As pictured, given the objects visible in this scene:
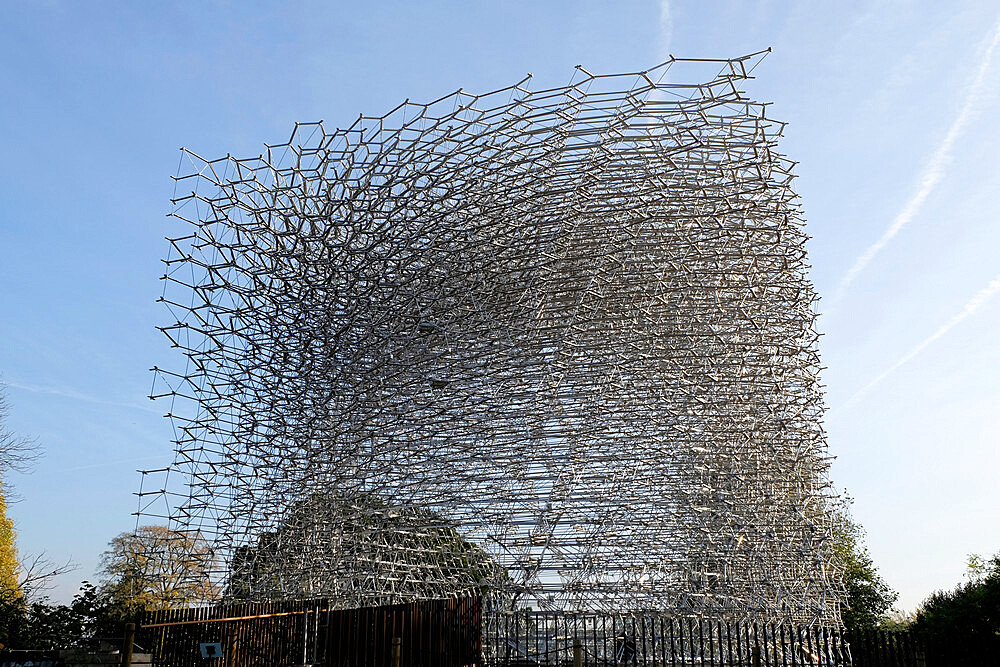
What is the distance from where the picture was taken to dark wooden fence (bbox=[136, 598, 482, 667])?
12.1 metres

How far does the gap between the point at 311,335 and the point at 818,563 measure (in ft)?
43.2

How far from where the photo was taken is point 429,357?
64.5ft

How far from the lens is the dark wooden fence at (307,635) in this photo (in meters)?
12.1

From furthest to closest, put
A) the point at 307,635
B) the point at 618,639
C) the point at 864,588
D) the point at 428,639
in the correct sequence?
1. the point at 864,588
2. the point at 618,639
3. the point at 307,635
4. the point at 428,639

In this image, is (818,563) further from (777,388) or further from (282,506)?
(282,506)

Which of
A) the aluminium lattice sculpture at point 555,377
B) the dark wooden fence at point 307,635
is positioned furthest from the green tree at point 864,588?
the dark wooden fence at point 307,635

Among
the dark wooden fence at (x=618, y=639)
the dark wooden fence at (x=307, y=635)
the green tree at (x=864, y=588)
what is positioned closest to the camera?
the dark wooden fence at (x=307, y=635)

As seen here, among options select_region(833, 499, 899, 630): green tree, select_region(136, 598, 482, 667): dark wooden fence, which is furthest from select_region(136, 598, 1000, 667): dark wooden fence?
select_region(833, 499, 899, 630): green tree

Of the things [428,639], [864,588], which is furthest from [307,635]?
[864,588]

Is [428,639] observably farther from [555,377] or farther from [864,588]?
[864,588]

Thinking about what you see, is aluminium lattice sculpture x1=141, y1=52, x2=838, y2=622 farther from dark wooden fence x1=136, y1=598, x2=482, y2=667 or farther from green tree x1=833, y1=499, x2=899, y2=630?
green tree x1=833, y1=499, x2=899, y2=630

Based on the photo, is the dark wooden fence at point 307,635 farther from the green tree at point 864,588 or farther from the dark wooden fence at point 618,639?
the green tree at point 864,588

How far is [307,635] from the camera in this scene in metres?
13.6

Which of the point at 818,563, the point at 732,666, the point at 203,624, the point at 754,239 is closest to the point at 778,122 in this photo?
the point at 754,239
